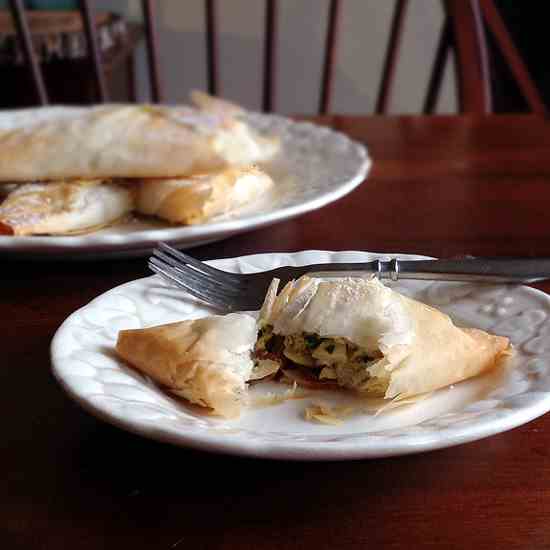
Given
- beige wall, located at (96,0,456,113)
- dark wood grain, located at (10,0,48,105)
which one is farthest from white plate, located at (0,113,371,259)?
beige wall, located at (96,0,456,113)

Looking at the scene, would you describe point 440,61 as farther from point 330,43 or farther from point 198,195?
point 198,195

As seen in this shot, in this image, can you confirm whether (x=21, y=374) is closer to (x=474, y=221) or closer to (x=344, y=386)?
(x=344, y=386)

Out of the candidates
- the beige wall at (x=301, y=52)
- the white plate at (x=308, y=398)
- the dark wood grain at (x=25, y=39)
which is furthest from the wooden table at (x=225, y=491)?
the beige wall at (x=301, y=52)

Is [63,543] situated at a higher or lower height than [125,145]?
higher

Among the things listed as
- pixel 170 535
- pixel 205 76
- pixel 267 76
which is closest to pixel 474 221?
pixel 170 535

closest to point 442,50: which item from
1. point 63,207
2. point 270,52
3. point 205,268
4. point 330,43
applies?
point 330,43

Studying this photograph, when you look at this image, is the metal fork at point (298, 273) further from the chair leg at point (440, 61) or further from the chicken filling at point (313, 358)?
the chair leg at point (440, 61)

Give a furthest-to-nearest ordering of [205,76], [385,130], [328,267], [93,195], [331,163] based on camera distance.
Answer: [205,76]
[385,130]
[331,163]
[93,195]
[328,267]
